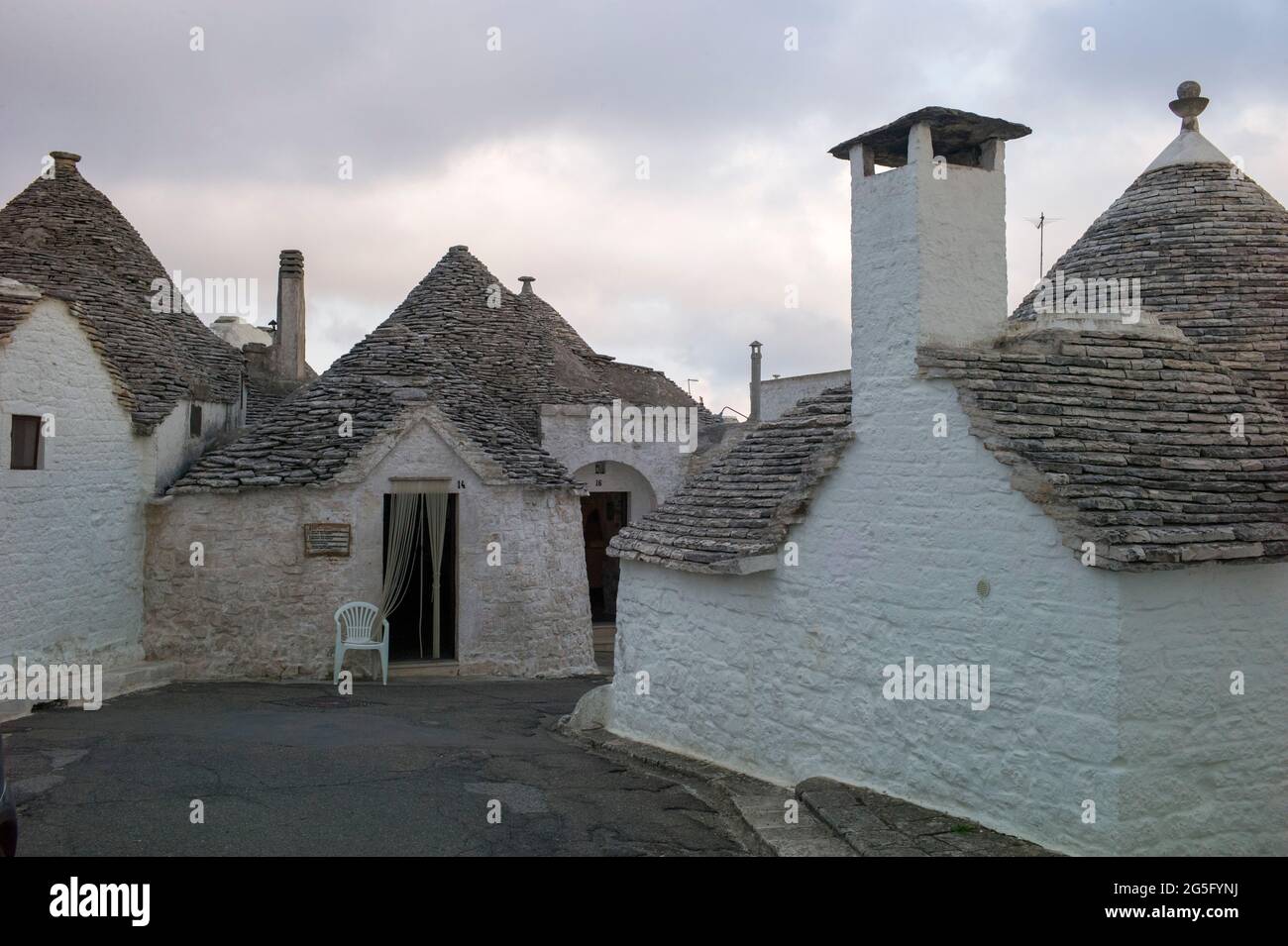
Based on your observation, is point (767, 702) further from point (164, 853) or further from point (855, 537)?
point (164, 853)

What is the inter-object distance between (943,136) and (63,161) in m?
16.3

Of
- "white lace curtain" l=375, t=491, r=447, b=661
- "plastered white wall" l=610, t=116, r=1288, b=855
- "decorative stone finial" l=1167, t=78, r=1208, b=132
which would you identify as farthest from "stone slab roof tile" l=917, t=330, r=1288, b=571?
"white lace curtain" l=375, t=491, r=447, b=661

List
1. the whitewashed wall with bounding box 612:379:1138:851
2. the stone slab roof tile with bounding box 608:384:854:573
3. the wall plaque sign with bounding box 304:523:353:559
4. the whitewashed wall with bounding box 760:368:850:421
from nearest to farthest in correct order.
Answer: the whitewashed wall with bounding box 612:379:1138:851 → the stone slab roof tile with bounding box 608:384:854:573 → the wall plaque sign with bounding box 304:523:353:559 → the whitewashed wall with bounding box 760:368:850:421

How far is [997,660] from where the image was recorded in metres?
7.21

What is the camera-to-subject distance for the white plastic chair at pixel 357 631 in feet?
47.9

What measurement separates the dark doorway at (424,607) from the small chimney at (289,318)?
5.36 m

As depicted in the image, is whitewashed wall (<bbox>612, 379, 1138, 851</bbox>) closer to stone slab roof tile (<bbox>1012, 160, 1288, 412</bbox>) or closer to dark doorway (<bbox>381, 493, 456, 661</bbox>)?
stone slab roof tile (<bbox>1012, 160, 1288, 412</bbox>)

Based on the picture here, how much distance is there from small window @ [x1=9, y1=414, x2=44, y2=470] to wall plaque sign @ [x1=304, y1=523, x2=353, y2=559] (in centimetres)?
347

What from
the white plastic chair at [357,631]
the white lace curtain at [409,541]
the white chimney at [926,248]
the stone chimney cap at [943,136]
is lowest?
the white plastic chair at [357,631]

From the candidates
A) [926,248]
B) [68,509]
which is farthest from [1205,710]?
[68,509]

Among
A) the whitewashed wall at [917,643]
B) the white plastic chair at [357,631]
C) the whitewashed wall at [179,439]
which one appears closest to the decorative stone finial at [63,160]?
the whitewashed wall at [179,439]

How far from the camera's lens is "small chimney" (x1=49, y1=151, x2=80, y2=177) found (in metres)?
18.9

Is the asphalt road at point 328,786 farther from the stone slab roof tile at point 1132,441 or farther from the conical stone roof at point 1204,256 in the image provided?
the conical stone roof at point 1204,256
